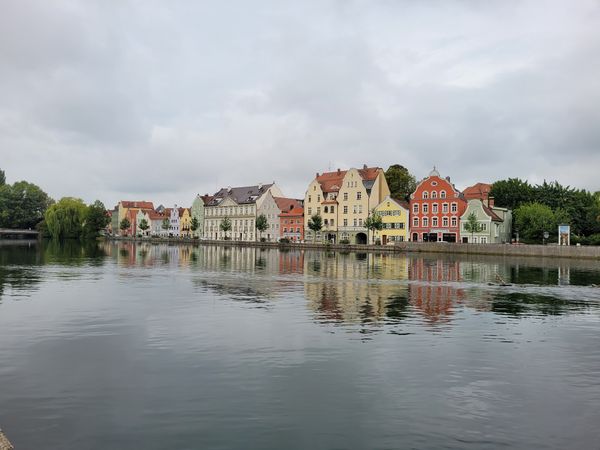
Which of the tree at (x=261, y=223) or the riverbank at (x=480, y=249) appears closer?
the riverbank at (x=480, y=249)

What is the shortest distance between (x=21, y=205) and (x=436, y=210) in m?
157

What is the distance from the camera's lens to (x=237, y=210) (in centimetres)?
14812

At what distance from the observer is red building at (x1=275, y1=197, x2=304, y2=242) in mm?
128750

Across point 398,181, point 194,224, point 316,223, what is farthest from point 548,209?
point 194,224

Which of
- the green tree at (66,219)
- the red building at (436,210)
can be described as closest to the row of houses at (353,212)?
the red building at (436,210)

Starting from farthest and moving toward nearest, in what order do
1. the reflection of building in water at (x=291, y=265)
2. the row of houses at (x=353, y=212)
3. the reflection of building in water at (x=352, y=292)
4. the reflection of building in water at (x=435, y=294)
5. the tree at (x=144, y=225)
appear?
the tree at (x=144, y=225), the row of houses at (x=353, y=212), the reflection of building in water at (x=291, y=265), the reflection of building in water at (x=435, y=294), the reflection of building in water at (x=352, y=292)

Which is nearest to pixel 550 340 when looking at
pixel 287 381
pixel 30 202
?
pixel 287 381

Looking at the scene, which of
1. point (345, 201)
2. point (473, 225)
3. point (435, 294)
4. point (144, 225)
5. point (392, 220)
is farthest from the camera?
point (144, 225)

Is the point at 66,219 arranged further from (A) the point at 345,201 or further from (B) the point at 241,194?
(A) the point at 345,201

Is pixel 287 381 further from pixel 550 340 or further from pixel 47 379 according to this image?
pixel 550 340

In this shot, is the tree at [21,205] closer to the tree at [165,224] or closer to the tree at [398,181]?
the tree at [165,224]

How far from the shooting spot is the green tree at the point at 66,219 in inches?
6348

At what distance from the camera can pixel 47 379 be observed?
1366 cm

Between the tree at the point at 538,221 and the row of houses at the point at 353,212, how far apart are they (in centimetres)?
469
